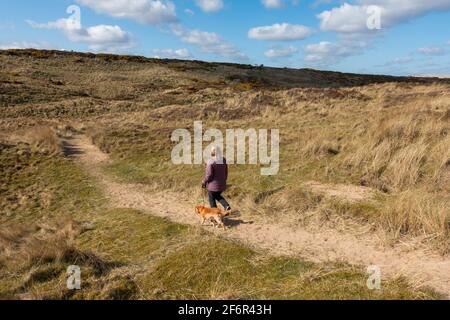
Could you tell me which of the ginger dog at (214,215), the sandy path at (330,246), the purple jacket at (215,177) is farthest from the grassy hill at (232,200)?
the purple jacket at (215,177)

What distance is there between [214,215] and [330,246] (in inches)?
117

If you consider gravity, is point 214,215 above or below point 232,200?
above

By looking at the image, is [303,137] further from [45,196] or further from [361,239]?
[45,196]

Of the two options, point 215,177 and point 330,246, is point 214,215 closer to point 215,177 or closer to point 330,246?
point 215,177

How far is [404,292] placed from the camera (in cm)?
632

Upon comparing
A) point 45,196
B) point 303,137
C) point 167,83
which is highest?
point 167,83

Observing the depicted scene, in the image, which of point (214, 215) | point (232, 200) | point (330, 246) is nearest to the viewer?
point (330, 246)

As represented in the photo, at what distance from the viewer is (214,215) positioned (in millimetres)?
10055

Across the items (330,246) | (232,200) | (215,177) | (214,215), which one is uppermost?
(215,177)

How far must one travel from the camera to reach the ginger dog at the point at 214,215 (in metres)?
10.0

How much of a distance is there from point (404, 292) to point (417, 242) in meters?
2.45

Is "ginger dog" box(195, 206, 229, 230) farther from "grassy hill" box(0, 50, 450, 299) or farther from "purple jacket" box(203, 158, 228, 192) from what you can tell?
"purple jacket" box(203, 158, 228, 192)

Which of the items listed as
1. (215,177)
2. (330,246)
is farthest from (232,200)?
(330,246)
